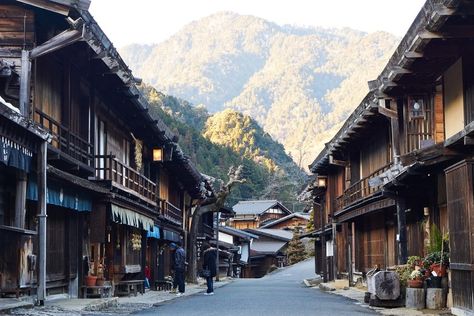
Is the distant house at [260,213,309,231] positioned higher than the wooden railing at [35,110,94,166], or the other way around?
the distant house at [260,213,309,231]

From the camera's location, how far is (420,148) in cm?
1814

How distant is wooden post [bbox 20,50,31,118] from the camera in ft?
55.7

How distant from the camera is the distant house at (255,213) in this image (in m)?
114

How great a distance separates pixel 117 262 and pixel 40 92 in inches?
422

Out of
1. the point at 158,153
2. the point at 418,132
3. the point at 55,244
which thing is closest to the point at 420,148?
the point at 418,132

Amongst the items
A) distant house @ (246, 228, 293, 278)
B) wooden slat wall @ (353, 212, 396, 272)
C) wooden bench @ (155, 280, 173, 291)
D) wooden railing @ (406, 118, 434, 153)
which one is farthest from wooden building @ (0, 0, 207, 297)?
distant house @ (246, 228, 293, 278)

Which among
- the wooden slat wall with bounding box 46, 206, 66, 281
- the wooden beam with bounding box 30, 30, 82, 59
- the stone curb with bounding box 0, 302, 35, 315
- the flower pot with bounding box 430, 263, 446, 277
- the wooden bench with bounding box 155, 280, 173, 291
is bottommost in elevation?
the wooden bench with bounding box 155, 280, 173, 291

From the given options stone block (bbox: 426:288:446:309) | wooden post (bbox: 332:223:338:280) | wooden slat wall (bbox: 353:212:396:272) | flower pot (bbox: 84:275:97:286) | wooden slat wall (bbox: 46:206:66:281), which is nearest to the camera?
stone block (bbox: 426:288:446:309)

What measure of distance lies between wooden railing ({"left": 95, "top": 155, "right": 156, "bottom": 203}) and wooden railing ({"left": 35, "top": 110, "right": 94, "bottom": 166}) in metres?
0.64

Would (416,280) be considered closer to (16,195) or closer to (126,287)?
(16,195)

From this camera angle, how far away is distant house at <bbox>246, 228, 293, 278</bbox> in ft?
326

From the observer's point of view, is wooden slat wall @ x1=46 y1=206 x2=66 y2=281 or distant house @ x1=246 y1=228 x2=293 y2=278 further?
distant house @ x1=246 y1=228 x2=293 y2=278

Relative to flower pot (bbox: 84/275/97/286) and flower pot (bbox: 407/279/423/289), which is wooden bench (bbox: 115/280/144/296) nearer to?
flower pot (bbox: 84/275/97/286)

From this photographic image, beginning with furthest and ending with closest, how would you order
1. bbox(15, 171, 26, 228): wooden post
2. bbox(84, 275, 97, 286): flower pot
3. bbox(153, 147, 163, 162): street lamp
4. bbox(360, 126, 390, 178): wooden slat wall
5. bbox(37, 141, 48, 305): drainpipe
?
bbox(153, 147, 163, 162): street lamp → bbox(360, 126, 390, 178): wooden slat wall → bbox(84, 275, 97, 286): flower pot → bbox(37, 141, 48, 305): drainpipe → bbox(15, 171, 26, 228): wooden post
